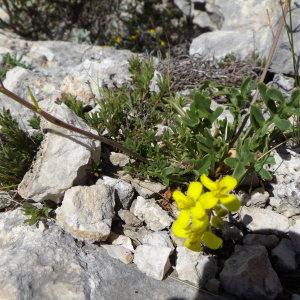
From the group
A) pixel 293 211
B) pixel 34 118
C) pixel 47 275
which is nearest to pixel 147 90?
pixel 34 118

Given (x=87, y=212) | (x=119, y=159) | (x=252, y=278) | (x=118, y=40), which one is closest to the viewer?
(x=252, y=278)

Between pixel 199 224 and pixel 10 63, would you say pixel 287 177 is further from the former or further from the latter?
pixel 10 63

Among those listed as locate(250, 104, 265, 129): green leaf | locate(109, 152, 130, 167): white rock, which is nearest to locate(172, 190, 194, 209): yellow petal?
locate(250, 104, 265, 129): green leaf

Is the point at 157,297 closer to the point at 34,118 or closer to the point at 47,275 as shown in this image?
the point at 47,275

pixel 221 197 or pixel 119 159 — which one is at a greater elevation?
pixel 221 197

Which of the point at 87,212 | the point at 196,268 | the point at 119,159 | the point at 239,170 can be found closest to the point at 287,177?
the point at 239,170

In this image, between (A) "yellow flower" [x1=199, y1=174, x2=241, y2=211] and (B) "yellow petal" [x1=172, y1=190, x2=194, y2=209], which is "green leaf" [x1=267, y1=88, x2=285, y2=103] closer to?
(A) "yellow flower" [x1=199, y1=174, x2=241, y2=211]
